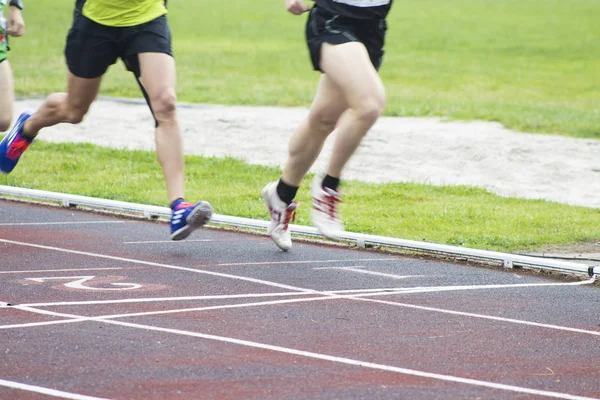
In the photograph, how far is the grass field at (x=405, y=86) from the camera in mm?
8859

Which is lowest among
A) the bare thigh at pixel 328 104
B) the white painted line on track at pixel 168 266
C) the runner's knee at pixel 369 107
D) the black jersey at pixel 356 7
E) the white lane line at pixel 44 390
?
the white painted line on track at pixel 168 266

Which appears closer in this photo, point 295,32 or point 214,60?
point 214,60

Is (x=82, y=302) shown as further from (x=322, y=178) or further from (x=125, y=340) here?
(x=322, y=178)

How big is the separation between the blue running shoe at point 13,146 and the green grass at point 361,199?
5.45ft

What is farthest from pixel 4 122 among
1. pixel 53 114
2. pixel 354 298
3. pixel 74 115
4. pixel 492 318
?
pixel 492 318

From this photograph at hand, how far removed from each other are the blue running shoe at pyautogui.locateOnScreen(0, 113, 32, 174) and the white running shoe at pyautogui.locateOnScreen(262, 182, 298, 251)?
1762 millimetres

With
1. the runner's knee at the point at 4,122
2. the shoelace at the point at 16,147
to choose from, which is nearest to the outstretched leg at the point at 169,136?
the shoelace at the point at 16,147

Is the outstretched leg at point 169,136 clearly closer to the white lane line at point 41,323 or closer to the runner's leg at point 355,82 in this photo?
the runner's leg at point 355,82

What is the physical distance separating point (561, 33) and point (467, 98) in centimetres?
1816

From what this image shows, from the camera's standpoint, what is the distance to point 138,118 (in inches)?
591

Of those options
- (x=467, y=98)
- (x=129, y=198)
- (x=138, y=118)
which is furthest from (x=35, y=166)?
(x=467, y=98)

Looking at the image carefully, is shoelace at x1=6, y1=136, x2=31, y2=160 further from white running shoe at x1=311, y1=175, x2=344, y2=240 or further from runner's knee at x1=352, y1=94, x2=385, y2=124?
runner's knee at x1=352, y1=94, x2=385, y2=124

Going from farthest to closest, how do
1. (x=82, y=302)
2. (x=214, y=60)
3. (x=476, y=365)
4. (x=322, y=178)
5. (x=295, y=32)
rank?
(x=295, y=32), (x=214, y=60), (x=322, y=178), (x=82, y=302), (x=476, y=365)

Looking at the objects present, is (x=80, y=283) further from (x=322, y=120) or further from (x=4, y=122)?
(x=4, y=122)
